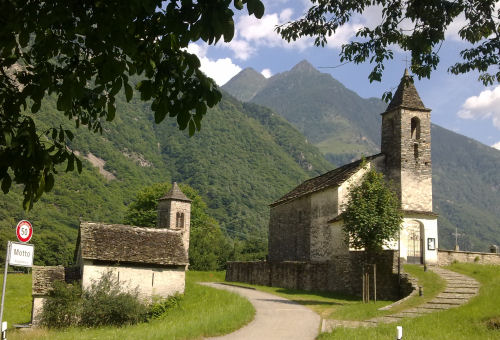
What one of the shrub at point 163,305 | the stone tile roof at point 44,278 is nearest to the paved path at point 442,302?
the shrub at point 163,305

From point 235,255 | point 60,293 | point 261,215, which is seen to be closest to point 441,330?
point 60,293

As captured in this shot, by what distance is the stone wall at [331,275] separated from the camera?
2739cm

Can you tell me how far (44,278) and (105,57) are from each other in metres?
29.2

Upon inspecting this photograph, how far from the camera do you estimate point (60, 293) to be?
93.1 feet

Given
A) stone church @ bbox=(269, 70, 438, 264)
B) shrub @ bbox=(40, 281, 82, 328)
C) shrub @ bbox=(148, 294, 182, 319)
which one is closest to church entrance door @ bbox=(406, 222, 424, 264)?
stone church @ bbox=(269, 70, 438, 264)

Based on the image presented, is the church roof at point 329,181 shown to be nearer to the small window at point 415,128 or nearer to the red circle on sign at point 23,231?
the small window at point 415,128

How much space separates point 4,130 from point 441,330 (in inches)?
577

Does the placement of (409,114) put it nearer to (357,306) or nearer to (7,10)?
(357,306)

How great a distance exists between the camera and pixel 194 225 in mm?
74750

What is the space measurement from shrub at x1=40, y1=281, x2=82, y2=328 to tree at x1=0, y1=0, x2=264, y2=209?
79.2 ft

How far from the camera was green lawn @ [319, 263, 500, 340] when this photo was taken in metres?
14.8

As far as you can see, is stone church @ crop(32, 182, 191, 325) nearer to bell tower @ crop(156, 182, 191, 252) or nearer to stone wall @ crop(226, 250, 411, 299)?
stone wall @ crop(226, 250, 411, 299)

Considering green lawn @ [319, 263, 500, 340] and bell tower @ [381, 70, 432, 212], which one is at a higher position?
bell tower @ [381, 70, 432, 212]

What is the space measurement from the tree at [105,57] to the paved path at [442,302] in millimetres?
13161
